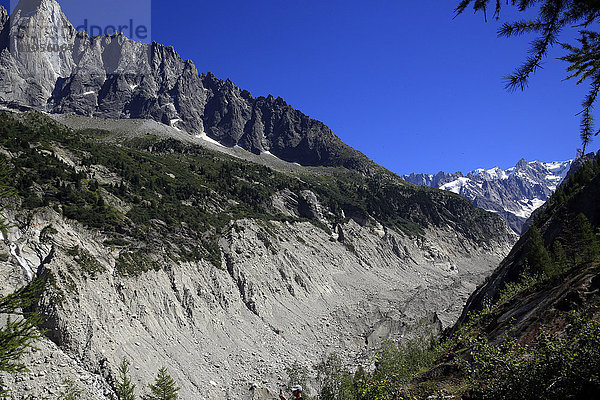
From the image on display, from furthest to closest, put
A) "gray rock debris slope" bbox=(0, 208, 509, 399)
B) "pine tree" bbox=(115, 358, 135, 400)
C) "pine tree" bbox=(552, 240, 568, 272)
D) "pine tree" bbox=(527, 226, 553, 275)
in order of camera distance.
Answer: "pine tree" bbox=(527, 226, 553, 275)
"gray rock debris slope" bbox=(0, 208, 509, 399)
"pine tree" bbox=(552, 240, 568, 272)
"pine tree" bbox=(115, 358, 135, 400)

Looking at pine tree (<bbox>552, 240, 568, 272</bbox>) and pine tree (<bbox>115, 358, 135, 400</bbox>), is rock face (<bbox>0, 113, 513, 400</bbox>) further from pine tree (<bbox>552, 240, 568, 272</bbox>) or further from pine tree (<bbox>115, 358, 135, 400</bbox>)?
pine tree (<bbox>552, 240, 568, 272</bbox>)

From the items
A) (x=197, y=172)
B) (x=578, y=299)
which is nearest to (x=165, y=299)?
(x=578, y=299)

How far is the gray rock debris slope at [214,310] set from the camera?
3064 cm

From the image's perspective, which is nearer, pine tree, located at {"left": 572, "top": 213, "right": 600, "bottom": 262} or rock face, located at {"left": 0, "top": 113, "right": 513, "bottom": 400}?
pine tree, located at {"left": 572, "top": 213, "right": 600, "bottom": 262}

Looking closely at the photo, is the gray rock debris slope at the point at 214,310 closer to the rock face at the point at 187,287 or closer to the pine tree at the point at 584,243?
the rock face at the point at 187,287

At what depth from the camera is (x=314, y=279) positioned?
7481cm

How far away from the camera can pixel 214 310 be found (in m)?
49.2

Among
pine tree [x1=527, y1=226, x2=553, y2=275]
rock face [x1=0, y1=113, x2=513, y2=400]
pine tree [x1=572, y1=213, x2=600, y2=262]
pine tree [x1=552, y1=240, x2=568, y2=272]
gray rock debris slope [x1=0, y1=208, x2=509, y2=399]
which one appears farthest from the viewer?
pine tree [x1=527, y1=226, x2=553, y2=275]

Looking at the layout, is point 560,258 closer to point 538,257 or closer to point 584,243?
point 584,243

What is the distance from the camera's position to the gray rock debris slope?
30.6 meters

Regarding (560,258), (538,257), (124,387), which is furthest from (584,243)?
(124,387)

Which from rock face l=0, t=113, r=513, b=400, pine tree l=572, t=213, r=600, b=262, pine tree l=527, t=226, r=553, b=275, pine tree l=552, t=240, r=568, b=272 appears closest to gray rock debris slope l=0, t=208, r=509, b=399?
rock face l=0, t=113, r=513, b=400

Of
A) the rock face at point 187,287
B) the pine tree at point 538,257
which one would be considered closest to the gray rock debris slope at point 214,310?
the rock face at point 187,287

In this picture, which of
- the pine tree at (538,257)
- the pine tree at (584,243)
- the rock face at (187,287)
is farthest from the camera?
the pine tree at (538,257)
